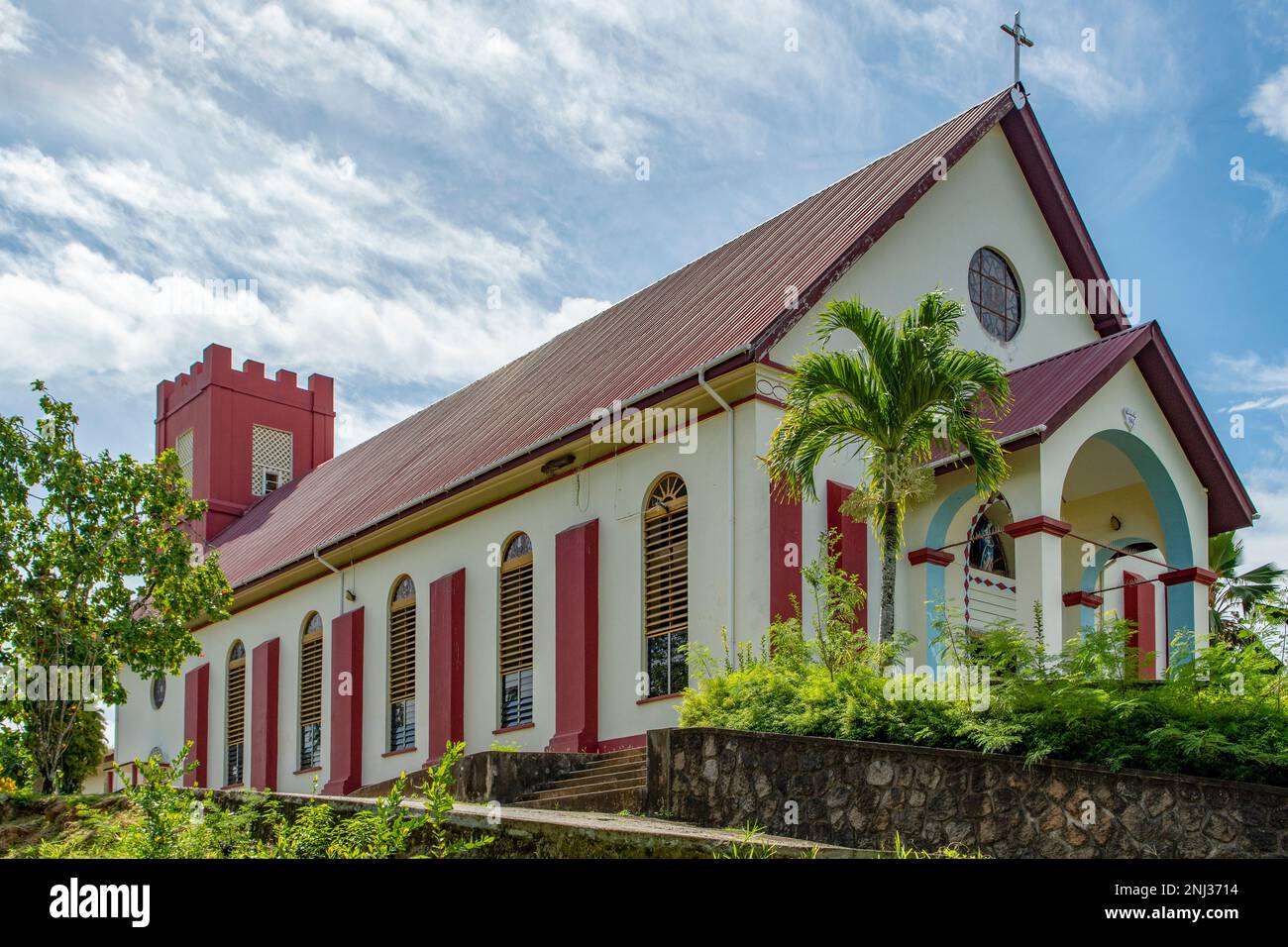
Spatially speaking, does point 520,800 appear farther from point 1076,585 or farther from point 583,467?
point 1076,585

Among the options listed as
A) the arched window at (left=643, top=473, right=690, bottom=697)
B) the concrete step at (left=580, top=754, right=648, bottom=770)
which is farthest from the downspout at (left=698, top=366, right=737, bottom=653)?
A: the concrete step at (left=580, top=754, right=648, bottom=770)

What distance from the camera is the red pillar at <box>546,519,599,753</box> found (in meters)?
19.9

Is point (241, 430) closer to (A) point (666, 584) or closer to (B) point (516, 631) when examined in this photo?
(B) point (516, 631)

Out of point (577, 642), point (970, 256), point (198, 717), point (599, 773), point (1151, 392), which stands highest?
point (970, 256)

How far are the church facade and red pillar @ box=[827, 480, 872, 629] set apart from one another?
0.04 meters

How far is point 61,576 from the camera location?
19875mm

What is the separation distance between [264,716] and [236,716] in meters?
2.22

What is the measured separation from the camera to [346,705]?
84.9 ft

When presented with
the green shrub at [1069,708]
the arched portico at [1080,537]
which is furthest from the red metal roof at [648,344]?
the green shrub at [1069,708]

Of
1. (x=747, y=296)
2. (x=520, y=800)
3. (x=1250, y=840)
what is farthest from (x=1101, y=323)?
(x=1250, y=840)

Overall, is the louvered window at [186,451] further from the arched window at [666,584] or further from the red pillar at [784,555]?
the red pillar at [784,555]

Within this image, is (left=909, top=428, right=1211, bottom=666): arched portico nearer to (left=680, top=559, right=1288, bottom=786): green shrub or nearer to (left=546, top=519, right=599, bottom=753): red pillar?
(left=680, top=559, right=1288, bottom=786): green shrub

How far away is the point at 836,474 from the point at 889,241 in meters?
3.64

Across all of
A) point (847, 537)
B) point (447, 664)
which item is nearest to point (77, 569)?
point (447, 664)
